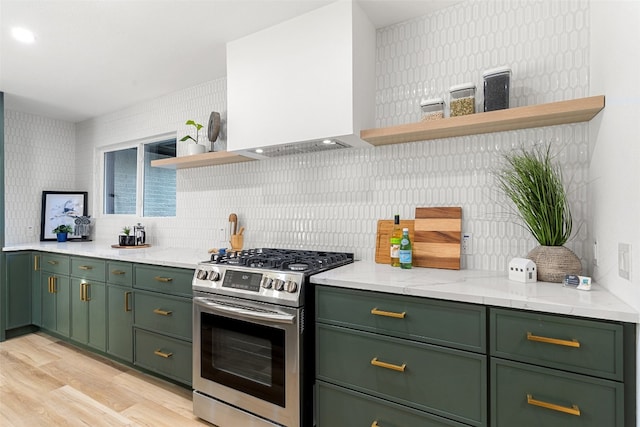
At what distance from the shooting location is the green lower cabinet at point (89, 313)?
9.42 feet

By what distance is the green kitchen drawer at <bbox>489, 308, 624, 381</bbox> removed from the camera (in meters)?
1.14

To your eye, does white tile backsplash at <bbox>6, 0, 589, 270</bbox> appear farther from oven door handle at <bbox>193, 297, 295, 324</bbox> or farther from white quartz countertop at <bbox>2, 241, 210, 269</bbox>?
oven door handle at <bbox>193, 297, 295, 324</bbox>

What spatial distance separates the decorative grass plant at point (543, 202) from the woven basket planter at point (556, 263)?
0.05m

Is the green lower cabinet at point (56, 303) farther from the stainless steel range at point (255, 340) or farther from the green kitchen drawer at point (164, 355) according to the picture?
the stainless steel range at point (255, 340)

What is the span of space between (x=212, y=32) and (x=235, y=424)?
98.7 inches

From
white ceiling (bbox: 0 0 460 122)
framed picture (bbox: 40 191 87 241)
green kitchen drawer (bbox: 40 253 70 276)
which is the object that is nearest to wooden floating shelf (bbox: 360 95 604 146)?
white ceiling (bbox: 0 0 460 122)

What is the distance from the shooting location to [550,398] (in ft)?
4.05

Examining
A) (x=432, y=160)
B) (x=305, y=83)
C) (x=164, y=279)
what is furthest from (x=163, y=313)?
(x=432, y=160)

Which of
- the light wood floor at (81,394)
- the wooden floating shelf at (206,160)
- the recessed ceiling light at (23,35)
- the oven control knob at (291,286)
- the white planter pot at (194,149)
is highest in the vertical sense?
the recessed ceiling light at (23,35)

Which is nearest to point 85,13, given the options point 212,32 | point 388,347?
point 212,32

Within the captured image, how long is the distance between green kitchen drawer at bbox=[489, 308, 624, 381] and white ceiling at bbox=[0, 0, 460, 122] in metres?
1.81

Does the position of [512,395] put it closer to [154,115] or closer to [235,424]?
→ [235,424]

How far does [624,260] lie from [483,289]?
0.48m

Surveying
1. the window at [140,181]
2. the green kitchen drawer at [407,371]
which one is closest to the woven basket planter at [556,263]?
the green kitchen drawer at [407,371]
